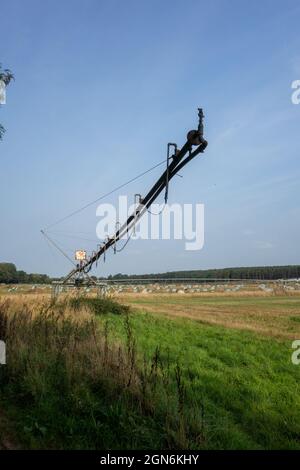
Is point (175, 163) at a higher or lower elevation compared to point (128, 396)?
higher

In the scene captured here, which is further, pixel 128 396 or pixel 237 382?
pixel 237 382

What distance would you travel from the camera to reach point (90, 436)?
18.4ft

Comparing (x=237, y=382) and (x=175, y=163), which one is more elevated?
(x=175, y=163)

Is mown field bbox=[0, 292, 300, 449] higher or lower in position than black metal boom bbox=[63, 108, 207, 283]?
lower

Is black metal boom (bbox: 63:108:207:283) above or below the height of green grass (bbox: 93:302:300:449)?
above

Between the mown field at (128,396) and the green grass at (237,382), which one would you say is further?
the green grass at (237,382)

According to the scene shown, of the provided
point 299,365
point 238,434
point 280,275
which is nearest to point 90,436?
point 238,434

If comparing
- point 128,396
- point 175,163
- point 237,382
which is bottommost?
point 237,382

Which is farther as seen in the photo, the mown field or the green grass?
the green grass

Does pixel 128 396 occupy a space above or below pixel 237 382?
above

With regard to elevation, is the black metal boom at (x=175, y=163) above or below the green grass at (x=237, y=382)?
above

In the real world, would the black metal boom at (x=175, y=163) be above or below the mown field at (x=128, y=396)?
above
